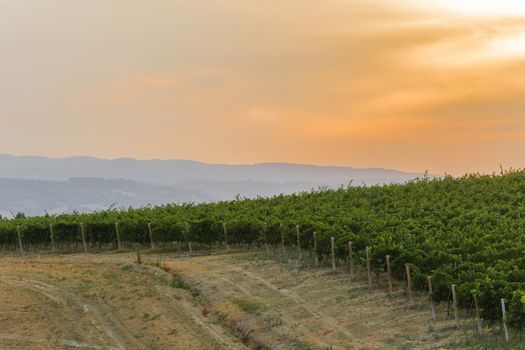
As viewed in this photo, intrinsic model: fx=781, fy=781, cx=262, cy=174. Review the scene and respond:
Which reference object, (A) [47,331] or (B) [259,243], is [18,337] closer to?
(A) [47,331]

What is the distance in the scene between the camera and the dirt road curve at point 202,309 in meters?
30.0

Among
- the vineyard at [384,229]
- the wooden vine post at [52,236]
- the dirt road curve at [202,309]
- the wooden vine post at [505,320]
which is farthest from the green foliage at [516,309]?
the wooden vine post at [52,236]

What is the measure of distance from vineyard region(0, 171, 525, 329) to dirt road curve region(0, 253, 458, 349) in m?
1.94

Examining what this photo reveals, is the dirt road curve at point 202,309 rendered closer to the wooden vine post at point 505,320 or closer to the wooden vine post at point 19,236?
the wooden vine post at point 505,320

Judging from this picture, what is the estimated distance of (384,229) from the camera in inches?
1737

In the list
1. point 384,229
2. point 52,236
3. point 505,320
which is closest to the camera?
point 505,320

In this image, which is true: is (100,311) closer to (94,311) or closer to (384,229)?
(94,311)

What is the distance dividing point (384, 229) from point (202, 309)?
43.8 feet

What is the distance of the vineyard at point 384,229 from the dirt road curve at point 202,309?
1.94 meters

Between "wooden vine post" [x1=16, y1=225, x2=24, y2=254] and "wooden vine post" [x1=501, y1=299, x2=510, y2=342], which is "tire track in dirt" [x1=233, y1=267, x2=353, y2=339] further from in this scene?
"wooden vine post" [x1=16, y1=225, x2=24, y2=254]

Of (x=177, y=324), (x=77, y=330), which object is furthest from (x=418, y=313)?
(x=77, y=330)

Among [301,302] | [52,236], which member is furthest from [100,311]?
[52,236]

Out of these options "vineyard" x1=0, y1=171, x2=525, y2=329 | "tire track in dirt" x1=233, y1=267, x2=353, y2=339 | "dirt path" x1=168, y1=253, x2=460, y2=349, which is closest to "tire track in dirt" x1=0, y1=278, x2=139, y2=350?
"dirt path" x1=168, y1=253, x2=460, y2=349

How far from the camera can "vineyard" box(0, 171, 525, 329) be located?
102ft
